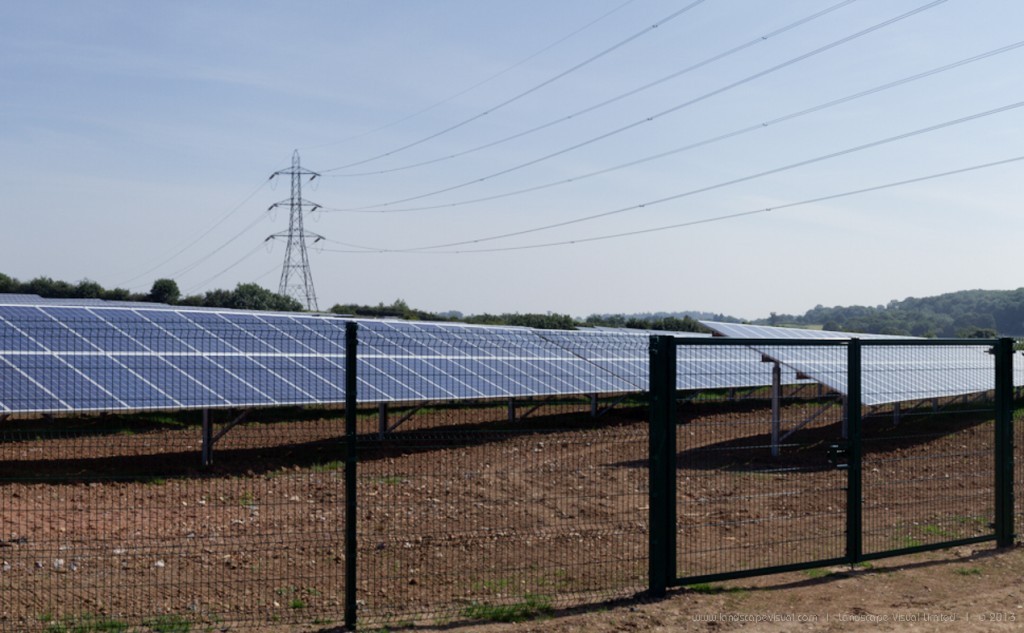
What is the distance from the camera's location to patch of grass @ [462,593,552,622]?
674 cm

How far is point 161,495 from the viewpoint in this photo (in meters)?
11.0

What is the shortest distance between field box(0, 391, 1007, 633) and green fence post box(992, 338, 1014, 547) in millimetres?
221

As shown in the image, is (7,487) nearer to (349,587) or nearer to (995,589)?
(349,587)

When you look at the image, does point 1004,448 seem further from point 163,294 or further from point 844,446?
point 163,294

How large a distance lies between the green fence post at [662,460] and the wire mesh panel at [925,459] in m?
2.16

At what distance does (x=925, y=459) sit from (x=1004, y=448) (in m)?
6.78

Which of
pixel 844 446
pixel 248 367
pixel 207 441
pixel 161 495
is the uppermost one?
pixel 248 367

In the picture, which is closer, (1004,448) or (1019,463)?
→ (1004,448)

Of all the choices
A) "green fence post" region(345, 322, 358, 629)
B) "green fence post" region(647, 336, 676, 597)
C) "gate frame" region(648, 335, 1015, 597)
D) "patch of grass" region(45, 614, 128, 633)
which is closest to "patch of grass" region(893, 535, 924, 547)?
"gate frame" region(648, 335, 1015, 597)

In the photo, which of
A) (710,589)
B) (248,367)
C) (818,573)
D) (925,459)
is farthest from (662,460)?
(925,459)

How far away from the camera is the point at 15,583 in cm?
718

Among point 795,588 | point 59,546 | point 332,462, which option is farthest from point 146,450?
point 795,588

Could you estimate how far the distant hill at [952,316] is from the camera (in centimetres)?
5925

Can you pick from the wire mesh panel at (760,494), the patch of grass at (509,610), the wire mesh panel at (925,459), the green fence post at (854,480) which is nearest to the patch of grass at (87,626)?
the patch of grass at (509,610)
